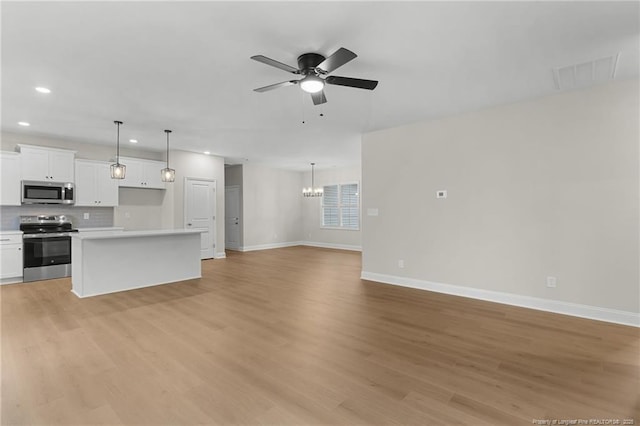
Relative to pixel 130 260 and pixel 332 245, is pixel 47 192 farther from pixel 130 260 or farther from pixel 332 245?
pixel 332 245

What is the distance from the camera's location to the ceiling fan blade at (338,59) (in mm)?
2360

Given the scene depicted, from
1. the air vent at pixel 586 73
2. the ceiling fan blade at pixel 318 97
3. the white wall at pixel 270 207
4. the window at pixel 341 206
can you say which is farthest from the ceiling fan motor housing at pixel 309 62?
the window at pixel 341 206

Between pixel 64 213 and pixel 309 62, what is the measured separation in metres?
6.21

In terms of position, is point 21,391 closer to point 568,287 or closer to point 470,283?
point 470,283

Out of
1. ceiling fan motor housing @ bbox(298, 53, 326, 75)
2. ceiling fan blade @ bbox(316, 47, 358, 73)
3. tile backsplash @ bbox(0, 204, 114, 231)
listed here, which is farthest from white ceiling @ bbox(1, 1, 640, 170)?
tile backsplash @ bbox(0, 204, 114, 231)

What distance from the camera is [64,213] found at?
6164 mm

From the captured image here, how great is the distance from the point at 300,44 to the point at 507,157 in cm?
322

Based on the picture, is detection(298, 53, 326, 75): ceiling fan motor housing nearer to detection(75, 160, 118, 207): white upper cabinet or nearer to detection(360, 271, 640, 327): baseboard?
detection(360, 271, 640, 327): baseboard

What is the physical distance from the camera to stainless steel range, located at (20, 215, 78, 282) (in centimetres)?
537

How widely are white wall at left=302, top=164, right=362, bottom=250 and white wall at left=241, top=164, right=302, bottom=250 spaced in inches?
11.8

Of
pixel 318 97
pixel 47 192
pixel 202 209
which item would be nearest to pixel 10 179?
pixel 47 192

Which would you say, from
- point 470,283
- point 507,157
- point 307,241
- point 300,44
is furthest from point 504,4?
point 307,241

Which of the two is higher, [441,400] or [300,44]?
[300,44]

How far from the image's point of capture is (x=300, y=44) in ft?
8.81
